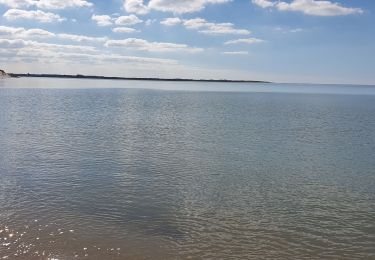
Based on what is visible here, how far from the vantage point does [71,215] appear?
1758 cm

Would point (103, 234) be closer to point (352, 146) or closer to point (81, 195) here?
point (81, 195)

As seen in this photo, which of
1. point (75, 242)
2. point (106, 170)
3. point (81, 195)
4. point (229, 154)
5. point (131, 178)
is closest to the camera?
point (75, 242)

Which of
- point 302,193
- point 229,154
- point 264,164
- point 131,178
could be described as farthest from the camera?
point 229,154

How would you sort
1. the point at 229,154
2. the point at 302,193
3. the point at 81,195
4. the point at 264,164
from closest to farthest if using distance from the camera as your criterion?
the point at 81,195 → the point at 302,193 → the point at 264,164 → the point at 229,154

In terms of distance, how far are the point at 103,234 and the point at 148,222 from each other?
2.10m

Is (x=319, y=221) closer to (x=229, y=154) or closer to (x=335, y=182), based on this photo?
(x=335, y=182)

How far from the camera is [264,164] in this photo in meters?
28.2

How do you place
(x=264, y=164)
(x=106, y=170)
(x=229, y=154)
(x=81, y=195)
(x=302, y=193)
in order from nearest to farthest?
(x=81, y=195) → (x=302, y=193) → (x=106, y=170) → (x=264, y=164) → (x=229, y=154)

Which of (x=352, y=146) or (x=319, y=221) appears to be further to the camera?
(x=352, y=146)

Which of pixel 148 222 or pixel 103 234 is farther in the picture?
pixel 148 222

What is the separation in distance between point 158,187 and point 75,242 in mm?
7612

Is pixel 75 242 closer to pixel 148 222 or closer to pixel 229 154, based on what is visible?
pixel 148 222

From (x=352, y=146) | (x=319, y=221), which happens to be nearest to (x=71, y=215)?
(x=319, y=221)

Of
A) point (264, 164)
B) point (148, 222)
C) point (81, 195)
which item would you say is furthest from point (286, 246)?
point (264, 164)
